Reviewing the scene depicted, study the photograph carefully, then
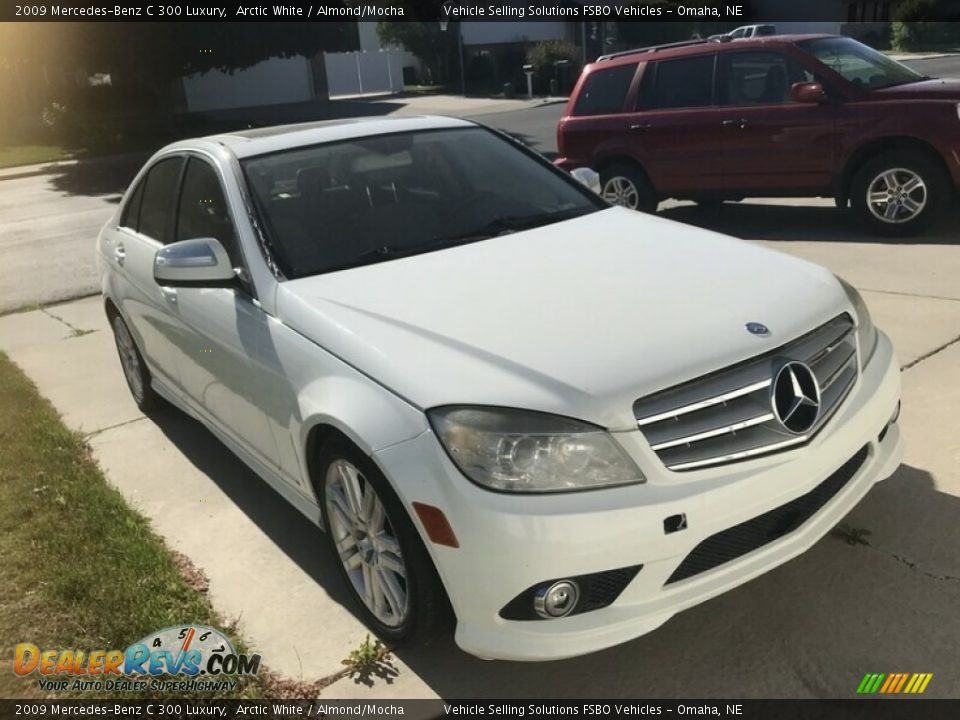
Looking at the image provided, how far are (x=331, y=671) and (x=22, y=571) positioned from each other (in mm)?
1610

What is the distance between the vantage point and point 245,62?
1115 inches

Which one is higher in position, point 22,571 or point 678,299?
point 678,299

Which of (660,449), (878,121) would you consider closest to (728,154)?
(878,121)

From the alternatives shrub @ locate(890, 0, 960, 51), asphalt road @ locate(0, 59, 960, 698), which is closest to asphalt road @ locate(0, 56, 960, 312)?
asphalt road @ locate(0, 59, 960, 698)

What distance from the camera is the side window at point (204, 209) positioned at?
3695 mm

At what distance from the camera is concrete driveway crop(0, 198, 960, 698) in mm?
2719

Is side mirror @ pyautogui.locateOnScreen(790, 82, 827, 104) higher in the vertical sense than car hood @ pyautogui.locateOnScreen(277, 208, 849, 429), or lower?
higher

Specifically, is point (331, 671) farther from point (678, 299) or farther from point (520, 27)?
point (520, 27)

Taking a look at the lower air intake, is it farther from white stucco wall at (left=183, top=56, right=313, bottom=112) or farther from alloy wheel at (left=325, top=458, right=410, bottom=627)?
white stucco wall at (left=183, top=56, right=313, bottom=112)

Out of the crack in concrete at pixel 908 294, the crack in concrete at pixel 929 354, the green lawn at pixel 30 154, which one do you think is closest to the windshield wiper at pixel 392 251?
the crack in concrete at pixel 929 354

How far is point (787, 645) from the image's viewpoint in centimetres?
279

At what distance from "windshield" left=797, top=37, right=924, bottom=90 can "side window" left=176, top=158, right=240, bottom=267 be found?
6135mm

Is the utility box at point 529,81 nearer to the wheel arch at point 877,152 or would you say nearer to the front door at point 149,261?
the wheel arch at point 877,152

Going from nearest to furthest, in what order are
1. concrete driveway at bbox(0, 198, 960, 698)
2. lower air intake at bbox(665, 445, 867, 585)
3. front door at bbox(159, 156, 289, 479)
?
lower air intake at bbox(665, 445, 867, 585) < concrete driveway at bbox(0, 198, 960, 698) < front door at bbox(159, 156, 289, 479)
